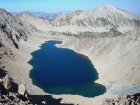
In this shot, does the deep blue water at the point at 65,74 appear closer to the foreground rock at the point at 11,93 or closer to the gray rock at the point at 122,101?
the gray rock at the point at 122,101

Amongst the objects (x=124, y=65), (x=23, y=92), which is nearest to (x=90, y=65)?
(x=124, y=65)

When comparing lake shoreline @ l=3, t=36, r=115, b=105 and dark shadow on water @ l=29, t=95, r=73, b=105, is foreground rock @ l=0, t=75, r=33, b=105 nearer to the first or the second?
dark shadow on water @ l=29, t=95, r=73, b=105

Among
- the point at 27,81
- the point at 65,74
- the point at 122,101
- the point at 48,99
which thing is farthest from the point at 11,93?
the point at 65,74

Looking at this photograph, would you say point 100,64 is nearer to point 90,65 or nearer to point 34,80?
point 90,65

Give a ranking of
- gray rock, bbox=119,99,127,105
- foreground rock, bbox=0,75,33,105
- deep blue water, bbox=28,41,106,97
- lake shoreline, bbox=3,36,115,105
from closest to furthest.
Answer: foreground rock, bbox=0,75,33,105 → gray rock, bbox=119,99,127,105 → lake shoreline, bbox=3,36,115,105 → deep blue water, bbox=28,41,106,97

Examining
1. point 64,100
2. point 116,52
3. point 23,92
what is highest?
point 116,52

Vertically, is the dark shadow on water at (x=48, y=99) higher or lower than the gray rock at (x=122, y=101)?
lower

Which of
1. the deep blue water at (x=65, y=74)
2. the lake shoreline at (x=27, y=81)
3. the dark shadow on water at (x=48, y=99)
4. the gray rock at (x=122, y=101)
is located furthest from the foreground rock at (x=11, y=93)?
the deep blue water at (x=65, y=74)

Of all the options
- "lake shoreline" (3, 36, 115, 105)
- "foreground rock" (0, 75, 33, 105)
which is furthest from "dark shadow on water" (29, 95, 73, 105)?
"foreground rock" (0, 75, 33, 105)
